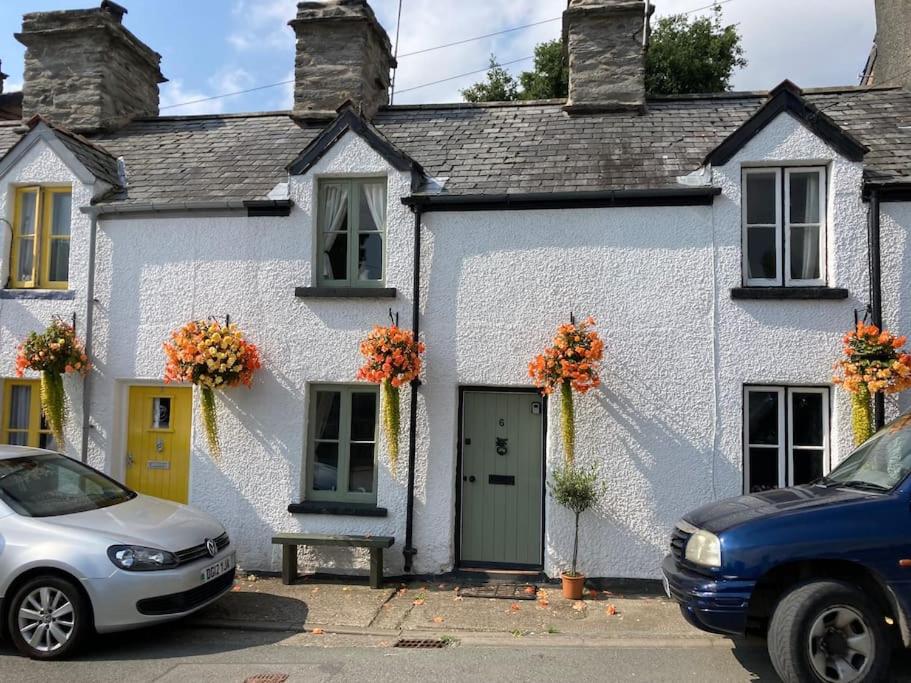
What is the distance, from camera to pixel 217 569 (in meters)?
6.43

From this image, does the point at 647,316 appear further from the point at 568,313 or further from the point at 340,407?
the point at 340,407

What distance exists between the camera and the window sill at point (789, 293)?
7.54 meters

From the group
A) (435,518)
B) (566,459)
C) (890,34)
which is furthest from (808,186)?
(435,518)

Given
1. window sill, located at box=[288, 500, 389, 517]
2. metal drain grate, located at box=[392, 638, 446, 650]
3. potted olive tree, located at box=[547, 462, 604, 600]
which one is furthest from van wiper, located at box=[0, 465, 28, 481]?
potted olive tree, located at box=[547, 462, 604, 600]

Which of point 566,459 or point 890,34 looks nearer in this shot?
point 566,459

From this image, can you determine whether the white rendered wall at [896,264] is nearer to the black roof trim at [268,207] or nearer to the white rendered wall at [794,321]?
the white rendered wall at [794,321]

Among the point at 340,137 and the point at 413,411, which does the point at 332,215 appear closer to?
the point at 340,137

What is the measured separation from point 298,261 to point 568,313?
3331 mm

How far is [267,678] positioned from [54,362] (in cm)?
525

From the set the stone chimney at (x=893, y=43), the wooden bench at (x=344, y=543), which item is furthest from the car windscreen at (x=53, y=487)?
the stone chimney at (x=893, y=43)

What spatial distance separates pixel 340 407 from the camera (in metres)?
8.51

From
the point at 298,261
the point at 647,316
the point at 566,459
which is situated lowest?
the point at 566,459

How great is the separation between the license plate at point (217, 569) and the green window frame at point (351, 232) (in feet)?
11.3

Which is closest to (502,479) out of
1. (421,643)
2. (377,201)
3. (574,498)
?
(574,498)
